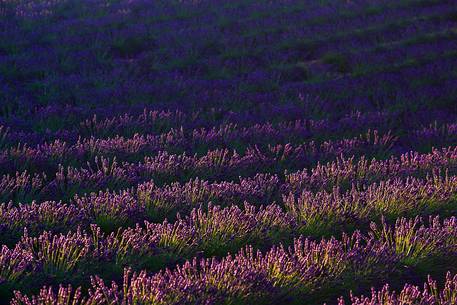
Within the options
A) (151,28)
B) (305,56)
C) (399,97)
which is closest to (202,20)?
(151,28)

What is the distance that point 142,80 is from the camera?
10.1m

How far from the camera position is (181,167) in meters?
6.32

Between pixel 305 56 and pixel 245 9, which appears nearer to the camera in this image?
pixel 305 56

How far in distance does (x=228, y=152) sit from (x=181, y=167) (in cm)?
97

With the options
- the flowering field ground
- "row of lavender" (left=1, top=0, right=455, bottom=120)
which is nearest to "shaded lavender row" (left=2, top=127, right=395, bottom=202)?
the flowering field ground

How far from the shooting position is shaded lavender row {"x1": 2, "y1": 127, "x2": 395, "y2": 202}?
5.74m

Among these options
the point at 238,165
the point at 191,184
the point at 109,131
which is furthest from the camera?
the point at 109,131

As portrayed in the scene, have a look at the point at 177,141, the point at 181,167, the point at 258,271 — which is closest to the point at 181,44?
the point at 177,141

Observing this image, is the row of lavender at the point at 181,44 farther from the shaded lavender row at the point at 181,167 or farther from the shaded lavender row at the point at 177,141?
the shaded lavender row at the point at 181,167

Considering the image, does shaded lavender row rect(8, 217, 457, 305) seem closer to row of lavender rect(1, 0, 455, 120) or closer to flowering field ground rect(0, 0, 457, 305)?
flowering field ground rect(0, 0, 457, 305)

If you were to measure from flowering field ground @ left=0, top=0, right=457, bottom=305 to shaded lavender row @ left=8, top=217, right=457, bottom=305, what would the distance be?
0.05 ft

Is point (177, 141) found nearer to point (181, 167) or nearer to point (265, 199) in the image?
point (181, 167)

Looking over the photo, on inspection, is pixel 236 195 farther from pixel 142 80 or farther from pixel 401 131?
pixel 142 80

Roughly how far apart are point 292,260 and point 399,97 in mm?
5552
